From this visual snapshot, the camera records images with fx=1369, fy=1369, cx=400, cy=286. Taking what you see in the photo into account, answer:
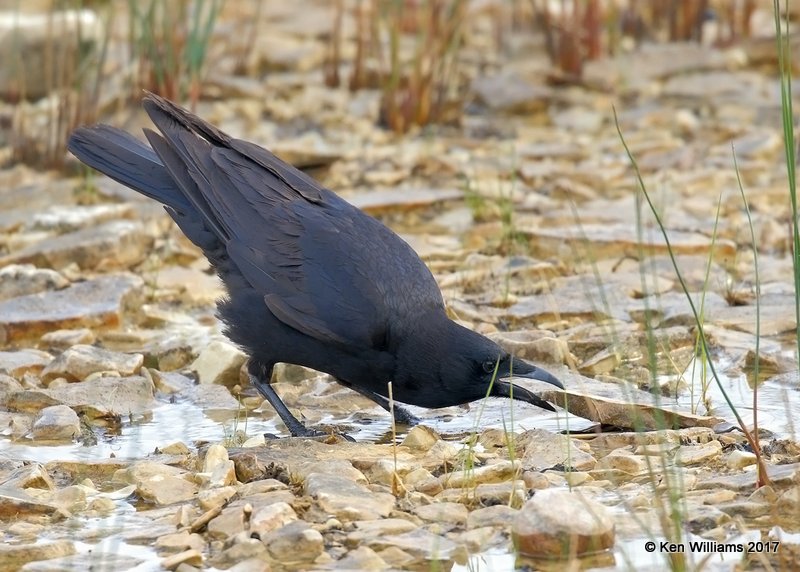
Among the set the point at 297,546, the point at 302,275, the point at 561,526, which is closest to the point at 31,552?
the point at 297,546

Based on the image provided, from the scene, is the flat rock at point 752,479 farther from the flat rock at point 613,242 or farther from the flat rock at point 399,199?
the flat rock at point 399,199

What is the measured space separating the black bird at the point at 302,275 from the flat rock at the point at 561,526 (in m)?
0.93

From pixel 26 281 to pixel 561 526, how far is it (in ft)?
11.0

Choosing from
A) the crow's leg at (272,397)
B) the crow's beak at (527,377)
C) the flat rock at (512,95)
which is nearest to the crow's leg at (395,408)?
the crow's leg at (272,397)

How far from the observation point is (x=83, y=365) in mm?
4727

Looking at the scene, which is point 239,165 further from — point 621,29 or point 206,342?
point 621,29

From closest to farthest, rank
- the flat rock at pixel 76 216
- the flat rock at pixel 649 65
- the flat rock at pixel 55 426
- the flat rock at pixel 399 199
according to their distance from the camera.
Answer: the flat rock at pixel 55 426, the flat rock at pixel 76 216, the flat rock at pixel 399 199, the flat rock at pixel 649 65

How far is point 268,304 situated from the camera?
14.6ft

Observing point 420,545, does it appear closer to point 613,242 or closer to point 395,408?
point 395,408

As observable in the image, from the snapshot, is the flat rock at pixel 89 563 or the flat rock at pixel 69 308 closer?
the flat rock at pixel 89 563

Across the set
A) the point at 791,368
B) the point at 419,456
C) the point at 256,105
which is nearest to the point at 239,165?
the point at 419,456

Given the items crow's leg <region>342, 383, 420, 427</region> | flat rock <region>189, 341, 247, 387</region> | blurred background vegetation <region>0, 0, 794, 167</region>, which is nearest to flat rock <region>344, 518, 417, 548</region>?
crow's leg <region>342, 383, 420, 427</region>

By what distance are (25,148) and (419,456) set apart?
→ 4254 millimetres

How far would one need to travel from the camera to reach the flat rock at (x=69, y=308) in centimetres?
525
